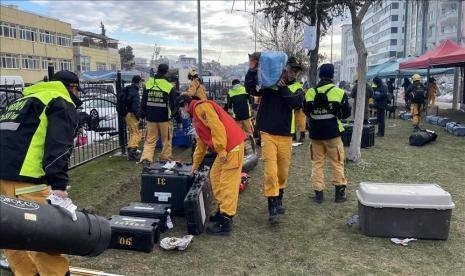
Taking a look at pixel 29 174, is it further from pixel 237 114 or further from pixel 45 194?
pixel 237 114

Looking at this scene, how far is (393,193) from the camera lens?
15.4 feet

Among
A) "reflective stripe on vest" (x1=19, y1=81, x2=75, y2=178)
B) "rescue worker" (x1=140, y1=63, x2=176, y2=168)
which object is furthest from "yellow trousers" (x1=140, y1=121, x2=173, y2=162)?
"reflective stripe on vest" (x1=19, y1=81, x2=75, y2=178)

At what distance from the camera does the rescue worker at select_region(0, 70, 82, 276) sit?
9.90 feet

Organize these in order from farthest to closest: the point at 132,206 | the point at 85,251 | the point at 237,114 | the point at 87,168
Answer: the point at 237,114 → the point at 87,168 → the point at 132,206 → the point at 85,251

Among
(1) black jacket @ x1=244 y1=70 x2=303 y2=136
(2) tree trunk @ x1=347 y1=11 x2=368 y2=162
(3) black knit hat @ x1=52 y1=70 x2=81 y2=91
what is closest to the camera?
(3) black knit hat @ x1=52 y1=70 x2=81 y2=91

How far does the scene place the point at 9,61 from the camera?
50.2 metres

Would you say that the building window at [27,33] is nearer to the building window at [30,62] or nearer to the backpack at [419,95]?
the building window at [30,62]

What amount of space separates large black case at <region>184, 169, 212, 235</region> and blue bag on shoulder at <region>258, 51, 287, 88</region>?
147cm

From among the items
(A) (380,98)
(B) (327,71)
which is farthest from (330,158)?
(A) (380,98)

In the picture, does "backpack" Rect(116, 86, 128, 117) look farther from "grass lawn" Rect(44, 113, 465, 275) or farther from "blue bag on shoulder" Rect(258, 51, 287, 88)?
"blue bag on shoulder" Rect(258, 51, 287, 88)

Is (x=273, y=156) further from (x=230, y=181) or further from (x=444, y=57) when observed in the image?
(x=444, y=57)

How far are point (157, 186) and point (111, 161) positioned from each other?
4.22 meters

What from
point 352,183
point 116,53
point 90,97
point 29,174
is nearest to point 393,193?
point 352,183

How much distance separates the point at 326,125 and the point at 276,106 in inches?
41.6
